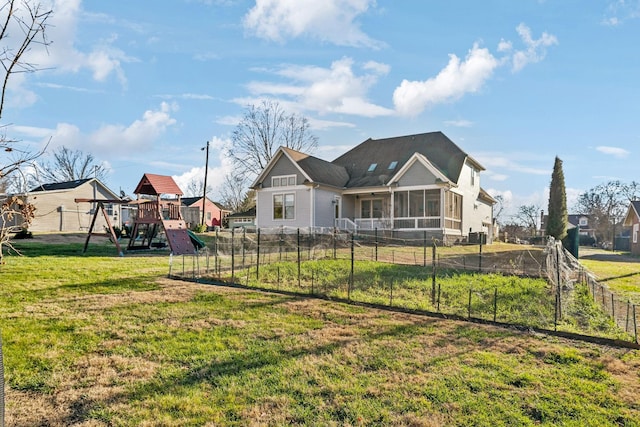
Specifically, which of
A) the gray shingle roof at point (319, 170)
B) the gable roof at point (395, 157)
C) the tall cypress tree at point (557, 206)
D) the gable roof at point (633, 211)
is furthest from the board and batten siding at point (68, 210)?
the gable roof at point (633, 211)

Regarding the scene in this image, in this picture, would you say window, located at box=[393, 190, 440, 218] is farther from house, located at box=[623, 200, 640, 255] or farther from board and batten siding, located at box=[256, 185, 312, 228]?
house, located at box=[623, 200, 640, 255]

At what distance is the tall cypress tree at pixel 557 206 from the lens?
743 inches

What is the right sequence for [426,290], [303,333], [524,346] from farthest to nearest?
[426,290]
[303,333]
[524,346]

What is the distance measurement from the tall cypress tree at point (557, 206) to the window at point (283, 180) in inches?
533

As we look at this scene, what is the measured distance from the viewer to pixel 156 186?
17891mm

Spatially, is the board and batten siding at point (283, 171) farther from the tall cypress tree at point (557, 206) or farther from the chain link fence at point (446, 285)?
the tall cypress tree at point (557, 206)

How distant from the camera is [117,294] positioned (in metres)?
8.00

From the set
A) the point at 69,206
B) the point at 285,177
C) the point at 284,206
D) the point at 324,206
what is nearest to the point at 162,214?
the point at 284,206

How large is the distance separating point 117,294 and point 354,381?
5.94 meters

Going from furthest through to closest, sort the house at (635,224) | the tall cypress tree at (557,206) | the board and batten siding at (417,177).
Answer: the house at (635,224) → the board and batten siding at (417,177) → the tall cypress tree at (557,206)

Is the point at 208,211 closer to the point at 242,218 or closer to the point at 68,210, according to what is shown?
the point at 242,218

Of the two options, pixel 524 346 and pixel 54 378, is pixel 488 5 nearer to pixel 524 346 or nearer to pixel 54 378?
pixel 524 346

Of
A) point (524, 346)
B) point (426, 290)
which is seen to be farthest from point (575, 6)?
point (524, 346)

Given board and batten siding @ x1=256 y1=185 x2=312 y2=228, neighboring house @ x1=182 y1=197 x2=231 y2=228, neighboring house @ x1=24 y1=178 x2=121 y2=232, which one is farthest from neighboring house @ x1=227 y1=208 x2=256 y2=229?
board and batten siding @ x1=256 y1=185 x2=312 y2=228
